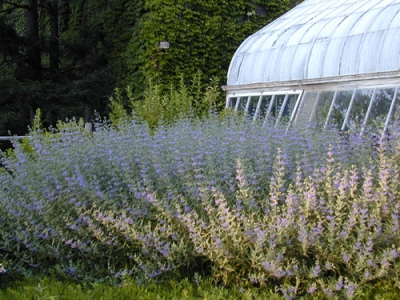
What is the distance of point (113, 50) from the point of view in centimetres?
1103

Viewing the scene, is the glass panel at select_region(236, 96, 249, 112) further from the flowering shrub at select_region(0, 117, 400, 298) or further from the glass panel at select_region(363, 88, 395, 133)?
the flowering shrub at select_region(0, 117, 400, 298)

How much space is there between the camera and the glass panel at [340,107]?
6500 mm

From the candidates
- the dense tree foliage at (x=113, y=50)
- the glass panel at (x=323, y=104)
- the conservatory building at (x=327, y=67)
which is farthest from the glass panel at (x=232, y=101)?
the glass panel at (x=323, y=104)

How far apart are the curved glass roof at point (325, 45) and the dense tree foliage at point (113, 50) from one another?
159cm

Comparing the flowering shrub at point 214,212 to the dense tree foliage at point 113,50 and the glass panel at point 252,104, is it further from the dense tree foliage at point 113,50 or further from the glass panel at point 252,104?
the dense tree foliage at point 113,50

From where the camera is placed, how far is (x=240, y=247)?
2.78 m

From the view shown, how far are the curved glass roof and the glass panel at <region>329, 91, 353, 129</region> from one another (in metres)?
0.29

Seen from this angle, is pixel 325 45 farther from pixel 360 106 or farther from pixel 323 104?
pixel 360 106

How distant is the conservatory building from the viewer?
6138 millimetres

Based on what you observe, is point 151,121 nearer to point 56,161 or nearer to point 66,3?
point 56,161

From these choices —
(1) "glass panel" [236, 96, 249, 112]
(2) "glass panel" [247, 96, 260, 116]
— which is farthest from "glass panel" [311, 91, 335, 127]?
(1) "glass panel" [236, 96, 249, 112]

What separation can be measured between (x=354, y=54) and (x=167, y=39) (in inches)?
172

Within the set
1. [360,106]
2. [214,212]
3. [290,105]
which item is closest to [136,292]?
[214,212]

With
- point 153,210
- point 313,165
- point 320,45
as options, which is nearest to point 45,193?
point 153,210
